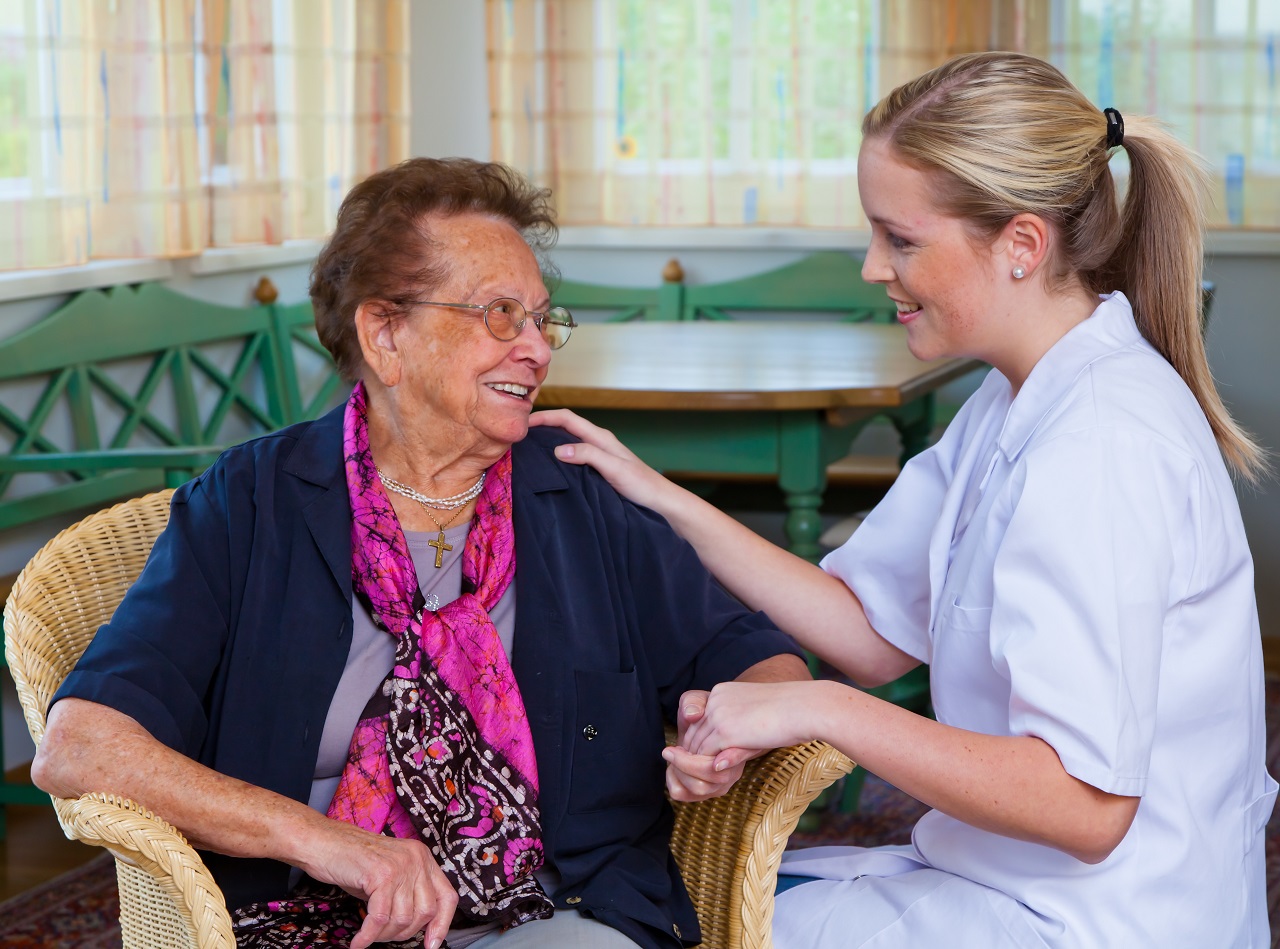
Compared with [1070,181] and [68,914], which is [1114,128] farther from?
[68,914]

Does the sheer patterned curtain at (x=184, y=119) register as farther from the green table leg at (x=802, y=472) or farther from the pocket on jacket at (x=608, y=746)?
the pocket on jacket at (x=608, y=746)

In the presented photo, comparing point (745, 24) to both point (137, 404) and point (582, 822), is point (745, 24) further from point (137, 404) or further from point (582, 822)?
point (582, 822)

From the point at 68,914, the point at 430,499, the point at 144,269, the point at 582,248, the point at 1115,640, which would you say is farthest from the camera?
the point at 582,248

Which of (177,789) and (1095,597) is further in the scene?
(177,789)

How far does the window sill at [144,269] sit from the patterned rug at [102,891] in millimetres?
1245

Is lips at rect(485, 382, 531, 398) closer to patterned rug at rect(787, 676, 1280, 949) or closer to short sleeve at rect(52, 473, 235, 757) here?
short sleeve at rect(52, 473, 235, 757)

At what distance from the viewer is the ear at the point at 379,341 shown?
5.18 ft

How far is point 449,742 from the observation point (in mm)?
1446

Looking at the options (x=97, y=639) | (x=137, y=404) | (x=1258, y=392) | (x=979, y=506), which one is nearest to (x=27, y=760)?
(x=137, y=404)

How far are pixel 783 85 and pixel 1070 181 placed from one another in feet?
11.3

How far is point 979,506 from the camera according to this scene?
4.16 ft

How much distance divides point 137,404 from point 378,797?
86.6 inches

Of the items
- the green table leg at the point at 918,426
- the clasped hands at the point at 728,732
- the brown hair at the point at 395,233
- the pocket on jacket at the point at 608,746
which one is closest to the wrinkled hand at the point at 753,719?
the clasped hands at the point at 728,732

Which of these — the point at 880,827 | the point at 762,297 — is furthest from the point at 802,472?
the point at 762,297
